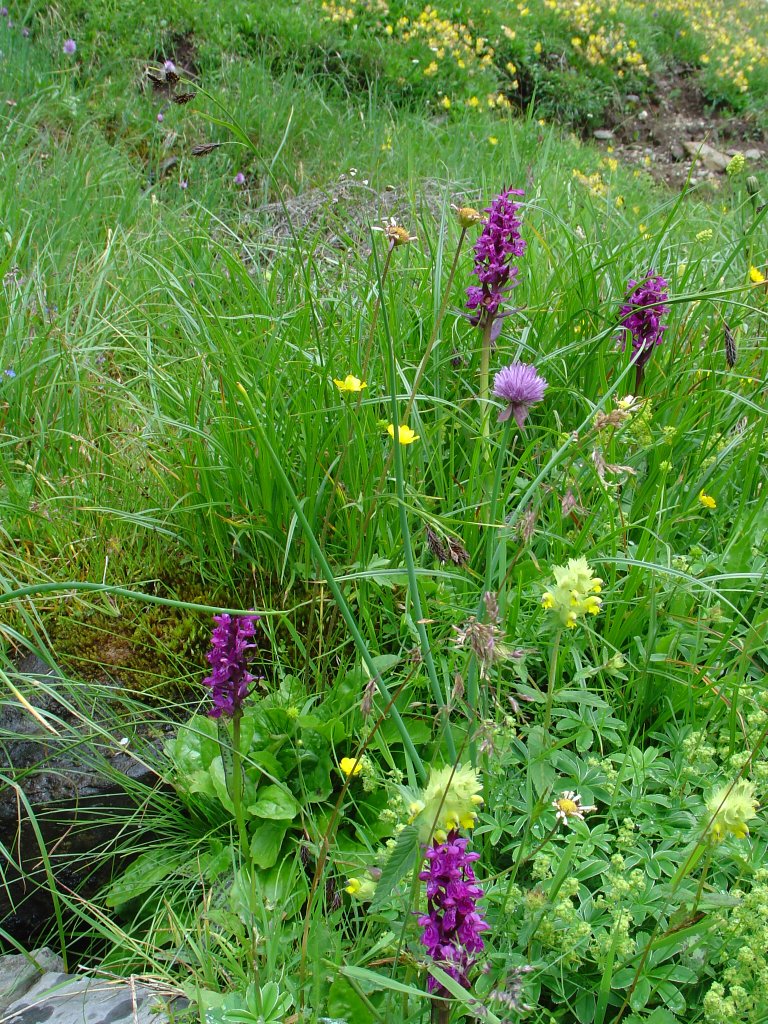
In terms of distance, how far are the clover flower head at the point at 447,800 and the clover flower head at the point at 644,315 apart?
136 cm

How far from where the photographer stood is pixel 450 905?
3.08 ft

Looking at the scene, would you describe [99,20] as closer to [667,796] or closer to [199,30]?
[199,30]

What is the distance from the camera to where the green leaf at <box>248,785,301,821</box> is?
1447mm

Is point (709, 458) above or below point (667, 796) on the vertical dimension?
above

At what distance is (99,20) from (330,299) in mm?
4083

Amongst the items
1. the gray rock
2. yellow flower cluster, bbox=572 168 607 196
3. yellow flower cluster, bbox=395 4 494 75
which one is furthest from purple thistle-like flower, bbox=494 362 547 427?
yellow flower cluster, bbox=395 4 494 75

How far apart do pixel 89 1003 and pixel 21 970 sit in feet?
0.74

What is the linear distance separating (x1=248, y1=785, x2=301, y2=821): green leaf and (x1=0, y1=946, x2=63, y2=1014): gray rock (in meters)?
0.44

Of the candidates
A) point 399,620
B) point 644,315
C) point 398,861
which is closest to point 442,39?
point 644,315

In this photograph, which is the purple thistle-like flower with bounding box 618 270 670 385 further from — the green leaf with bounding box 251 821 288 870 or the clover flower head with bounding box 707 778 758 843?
the green leaf with bounding box 251 821 288 870

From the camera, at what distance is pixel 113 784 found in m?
1.66

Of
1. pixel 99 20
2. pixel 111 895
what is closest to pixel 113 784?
pixel 111 895

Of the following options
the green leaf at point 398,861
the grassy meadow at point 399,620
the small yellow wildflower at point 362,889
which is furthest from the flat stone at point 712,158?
the green leaf at point 398,861

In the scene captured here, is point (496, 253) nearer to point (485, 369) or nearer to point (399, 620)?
point (485, 369)
